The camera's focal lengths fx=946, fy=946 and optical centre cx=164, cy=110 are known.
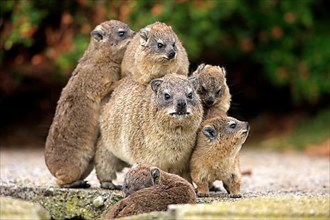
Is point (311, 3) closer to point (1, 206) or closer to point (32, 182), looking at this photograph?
point (32, 182)

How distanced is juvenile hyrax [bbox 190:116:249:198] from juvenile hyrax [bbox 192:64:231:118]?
396 millimetres

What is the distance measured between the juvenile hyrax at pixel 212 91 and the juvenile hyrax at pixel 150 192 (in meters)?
1.19

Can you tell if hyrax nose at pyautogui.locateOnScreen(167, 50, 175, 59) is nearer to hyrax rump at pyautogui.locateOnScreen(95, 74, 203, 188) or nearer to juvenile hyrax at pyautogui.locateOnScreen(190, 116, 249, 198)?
hyrax rump at pyautogui.locateOnScreen(95, 74, 203, 188)

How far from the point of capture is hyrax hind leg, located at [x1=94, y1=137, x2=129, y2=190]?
427 inches

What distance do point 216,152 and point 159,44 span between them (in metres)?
1.41

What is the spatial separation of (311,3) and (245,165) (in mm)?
5023

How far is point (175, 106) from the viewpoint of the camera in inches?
380

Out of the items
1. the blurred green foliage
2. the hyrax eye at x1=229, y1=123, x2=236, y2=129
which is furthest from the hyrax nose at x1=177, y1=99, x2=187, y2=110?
the blurred green foliage

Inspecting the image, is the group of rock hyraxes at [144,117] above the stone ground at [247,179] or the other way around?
above

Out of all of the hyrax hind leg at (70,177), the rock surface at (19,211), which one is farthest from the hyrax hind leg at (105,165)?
the rock surface at (19,211)

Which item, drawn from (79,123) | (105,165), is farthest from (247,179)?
(79,123)

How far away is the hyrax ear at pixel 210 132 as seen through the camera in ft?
32.5

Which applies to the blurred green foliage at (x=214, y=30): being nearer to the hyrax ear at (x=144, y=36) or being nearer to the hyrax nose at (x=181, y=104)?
the hyrax ear at (x=144, y=36)

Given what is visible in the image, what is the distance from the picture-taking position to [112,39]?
11.3 meters
